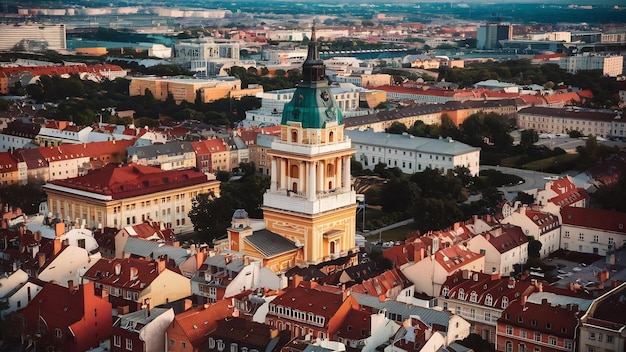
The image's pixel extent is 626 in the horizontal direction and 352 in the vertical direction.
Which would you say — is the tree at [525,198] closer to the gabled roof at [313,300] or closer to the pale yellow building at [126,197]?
the pale yellow building at [126,197]

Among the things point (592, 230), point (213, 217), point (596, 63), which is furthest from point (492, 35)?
point (213, 217)

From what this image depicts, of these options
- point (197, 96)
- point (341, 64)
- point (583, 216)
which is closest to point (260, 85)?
point (197, 96)

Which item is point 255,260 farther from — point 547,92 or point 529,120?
point 547,92

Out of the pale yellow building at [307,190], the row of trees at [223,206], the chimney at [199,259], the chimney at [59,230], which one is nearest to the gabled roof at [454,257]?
the pale yellow building at [307,190]

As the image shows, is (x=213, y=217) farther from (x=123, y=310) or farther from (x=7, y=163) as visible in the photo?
(x=7, y=163)

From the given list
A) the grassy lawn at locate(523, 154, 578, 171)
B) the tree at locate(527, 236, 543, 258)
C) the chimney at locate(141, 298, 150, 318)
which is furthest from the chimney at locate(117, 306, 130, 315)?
the grassy lawn at locate(523, 154, 578, 171)

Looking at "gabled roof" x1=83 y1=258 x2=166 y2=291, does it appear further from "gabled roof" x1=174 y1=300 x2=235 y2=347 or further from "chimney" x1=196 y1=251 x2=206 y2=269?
"gabled roof" x1=174 y1=300 x2=235 y2=347
